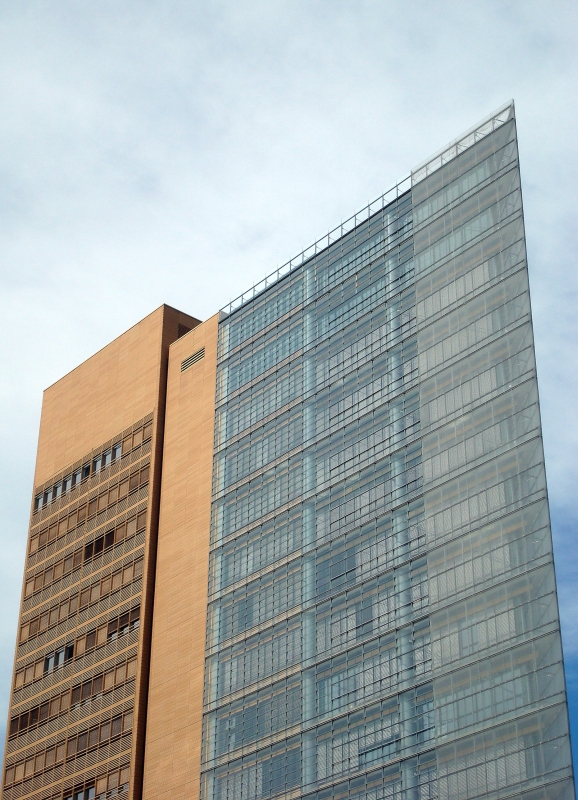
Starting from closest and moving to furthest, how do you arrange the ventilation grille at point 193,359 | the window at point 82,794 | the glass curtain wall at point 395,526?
the glass curtain wall at point 395,526, the window at point 82,794, the ventilation grille at point 193,359

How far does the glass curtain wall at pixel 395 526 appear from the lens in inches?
3046

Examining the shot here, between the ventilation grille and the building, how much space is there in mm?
153

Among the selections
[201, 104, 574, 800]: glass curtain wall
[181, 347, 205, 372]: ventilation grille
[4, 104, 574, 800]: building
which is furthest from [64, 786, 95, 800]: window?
[181, 347, 205, 372]: ventilation grille

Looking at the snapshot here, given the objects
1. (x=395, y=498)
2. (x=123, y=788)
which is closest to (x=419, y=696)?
(x=395, y=498)

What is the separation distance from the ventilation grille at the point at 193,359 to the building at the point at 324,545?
15 cm

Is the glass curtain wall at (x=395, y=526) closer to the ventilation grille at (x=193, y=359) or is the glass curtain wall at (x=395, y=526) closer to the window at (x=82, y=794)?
the ventilation grille at (x=193, y=359)

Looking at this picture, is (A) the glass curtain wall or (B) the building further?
(B) the building

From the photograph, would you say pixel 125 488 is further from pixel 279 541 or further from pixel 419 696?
pixel 419 696

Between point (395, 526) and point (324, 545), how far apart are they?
661 cm

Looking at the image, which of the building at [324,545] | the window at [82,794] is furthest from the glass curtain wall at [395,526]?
the window at [82,794]

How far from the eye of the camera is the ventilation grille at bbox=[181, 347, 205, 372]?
112 meters

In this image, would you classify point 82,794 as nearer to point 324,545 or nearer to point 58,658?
point 58,658

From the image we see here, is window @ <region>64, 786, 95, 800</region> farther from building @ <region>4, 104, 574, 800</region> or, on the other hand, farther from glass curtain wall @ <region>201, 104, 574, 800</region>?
glass curtain wall @ <region>201, 104, 574, 800</region>

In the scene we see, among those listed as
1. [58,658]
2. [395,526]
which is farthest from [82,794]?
[395,526]
